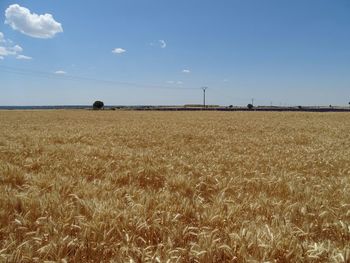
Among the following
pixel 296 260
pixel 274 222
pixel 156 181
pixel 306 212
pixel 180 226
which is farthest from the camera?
pixel 156 181

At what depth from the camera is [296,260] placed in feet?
8.48

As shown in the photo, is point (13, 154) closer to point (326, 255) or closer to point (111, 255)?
point (111, 255)

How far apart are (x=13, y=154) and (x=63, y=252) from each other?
6.84 meters

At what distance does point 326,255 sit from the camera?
2.65m

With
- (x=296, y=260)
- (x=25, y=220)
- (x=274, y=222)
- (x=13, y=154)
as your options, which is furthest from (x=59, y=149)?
(x=296, y=260)

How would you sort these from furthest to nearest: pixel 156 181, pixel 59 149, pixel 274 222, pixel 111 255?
pixel 59 149 → pixel 156 181 → pixel 274 222 → pixel 111 255

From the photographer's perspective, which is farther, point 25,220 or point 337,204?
point 337,204

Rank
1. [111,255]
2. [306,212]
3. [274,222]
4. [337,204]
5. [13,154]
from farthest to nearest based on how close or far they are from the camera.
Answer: [13,154], [337,204], [306,212], [274,222], [111,255]

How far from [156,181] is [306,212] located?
2.99 m

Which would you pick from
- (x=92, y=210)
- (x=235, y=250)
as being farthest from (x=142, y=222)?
(x=235, y=250)

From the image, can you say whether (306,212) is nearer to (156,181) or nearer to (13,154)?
(156,181)

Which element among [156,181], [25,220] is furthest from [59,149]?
[25,220]

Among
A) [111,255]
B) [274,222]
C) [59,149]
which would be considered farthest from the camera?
[59,149]

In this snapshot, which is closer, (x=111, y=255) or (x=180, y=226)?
(x=111, y=255)
